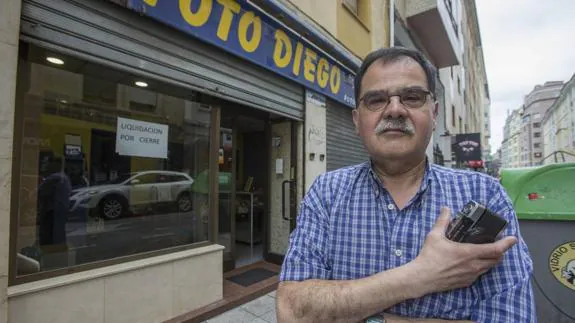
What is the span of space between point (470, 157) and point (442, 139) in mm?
1609

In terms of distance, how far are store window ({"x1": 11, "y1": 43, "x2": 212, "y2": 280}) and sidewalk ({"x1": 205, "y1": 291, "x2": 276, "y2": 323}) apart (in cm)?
97

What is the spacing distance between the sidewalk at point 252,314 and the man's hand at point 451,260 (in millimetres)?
3100

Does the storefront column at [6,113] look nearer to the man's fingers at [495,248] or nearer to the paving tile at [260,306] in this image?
the paving tile at [260,306]

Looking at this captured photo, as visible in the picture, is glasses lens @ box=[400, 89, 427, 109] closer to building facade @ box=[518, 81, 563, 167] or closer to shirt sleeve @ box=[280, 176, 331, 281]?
shirt sleeve @ box=[280, 176, 331, 281]

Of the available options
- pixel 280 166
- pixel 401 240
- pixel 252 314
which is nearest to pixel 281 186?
pixel 280 166

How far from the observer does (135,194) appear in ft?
12.3

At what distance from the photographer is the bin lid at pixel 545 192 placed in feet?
8.46

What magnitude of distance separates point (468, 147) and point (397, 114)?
53.8 ft

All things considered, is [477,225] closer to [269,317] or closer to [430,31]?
[269,317]

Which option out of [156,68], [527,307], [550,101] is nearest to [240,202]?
[156,68]

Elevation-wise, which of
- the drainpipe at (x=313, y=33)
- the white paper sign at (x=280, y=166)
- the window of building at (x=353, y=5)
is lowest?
the white paper sign at (x=280, y=166)

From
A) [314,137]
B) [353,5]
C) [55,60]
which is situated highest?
[353,5]

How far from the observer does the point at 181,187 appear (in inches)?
160

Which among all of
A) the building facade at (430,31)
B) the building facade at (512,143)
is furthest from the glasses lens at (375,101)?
the building facade at (512,143)
